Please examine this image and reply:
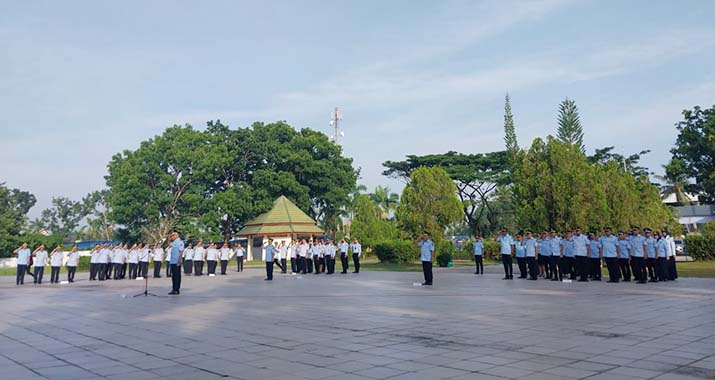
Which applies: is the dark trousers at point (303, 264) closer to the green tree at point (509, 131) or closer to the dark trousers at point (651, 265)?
the dark trousers at point (651, 265)

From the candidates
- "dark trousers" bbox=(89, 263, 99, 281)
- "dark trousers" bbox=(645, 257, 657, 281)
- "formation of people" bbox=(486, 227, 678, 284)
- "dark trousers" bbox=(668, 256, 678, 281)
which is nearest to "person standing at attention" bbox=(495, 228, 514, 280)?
"formation of people" bbox=(486, 227, 678, 284)

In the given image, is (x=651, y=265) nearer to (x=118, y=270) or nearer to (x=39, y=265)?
(x=118, y=270)

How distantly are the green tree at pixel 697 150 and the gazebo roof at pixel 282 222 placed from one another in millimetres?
27589

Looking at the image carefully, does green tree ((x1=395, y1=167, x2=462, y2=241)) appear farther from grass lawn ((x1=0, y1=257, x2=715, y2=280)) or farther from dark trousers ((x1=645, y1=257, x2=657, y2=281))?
dark trousers ((x1=645, y1=257, x2=657, y2=281))

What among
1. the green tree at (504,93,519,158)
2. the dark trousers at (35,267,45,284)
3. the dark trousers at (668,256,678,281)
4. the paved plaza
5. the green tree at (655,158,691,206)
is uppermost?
the green tree at (504,93,519,158)

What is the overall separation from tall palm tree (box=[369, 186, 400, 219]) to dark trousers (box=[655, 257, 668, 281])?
39278mm

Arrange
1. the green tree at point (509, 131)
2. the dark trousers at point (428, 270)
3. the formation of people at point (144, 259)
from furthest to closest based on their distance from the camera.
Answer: the green tree at point (509, 131)
the formation of people at point (144, 259)
the dark trousers at point (428, 270)

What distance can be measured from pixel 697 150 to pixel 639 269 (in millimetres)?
28426

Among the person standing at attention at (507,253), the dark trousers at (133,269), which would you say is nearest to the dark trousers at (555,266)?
the person standing at attention at (507,253)

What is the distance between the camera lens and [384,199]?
5562 cm

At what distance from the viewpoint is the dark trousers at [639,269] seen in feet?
51.4

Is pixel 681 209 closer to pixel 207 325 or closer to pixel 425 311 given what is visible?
pixel 425 311

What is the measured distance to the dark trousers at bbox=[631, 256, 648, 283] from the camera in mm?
15656

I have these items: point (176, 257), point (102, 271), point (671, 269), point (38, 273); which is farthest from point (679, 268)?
point (38, 273)
